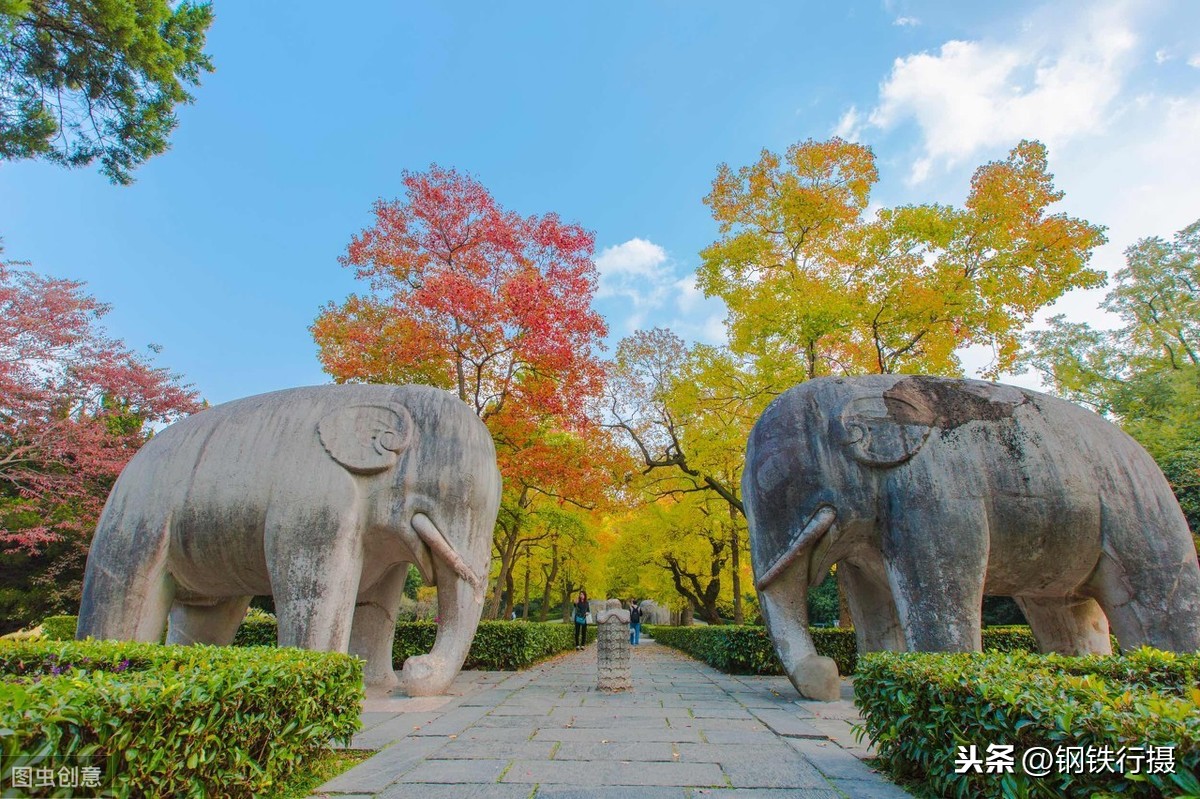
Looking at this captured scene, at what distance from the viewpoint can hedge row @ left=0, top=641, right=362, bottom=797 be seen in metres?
2.13

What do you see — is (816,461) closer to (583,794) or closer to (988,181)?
(583,794)

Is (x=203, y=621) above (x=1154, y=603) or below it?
below

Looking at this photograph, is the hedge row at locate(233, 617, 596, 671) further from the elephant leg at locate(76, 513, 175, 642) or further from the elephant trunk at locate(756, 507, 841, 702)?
the elephant trunk at locate(756, 507, 841, 702)

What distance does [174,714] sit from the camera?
100 inches

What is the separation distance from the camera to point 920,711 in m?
3.48

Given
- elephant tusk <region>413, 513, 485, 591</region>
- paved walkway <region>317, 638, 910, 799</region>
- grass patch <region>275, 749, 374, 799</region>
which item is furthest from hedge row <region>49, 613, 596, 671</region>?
grass patch <region>275, 749, 374, 799</region>

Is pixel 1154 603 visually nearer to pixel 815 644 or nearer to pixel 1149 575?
pixel 1149 575

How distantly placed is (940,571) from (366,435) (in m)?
5.15

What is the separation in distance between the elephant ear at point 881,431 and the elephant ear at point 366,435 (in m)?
4.14

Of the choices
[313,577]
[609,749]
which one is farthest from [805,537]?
[313,577]

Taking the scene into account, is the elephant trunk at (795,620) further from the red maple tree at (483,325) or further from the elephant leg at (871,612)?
the red maple tree at (483,325)

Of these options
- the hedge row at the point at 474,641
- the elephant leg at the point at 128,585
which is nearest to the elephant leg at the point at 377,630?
the elephant leg at the point at 128,585

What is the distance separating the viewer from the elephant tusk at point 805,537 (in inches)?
231

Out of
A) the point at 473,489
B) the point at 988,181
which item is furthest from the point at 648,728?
the point at 988,181
